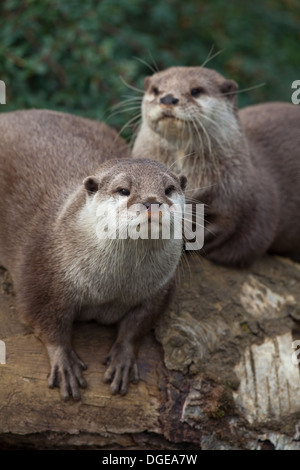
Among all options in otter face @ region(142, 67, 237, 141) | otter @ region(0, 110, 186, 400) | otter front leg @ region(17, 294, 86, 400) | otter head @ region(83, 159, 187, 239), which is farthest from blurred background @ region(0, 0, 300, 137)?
otter front leg @ region(17, 294, 86, 400)

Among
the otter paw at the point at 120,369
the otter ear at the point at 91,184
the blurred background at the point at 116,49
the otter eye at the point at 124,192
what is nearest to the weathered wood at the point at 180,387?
the otter paw at the point at 120,369

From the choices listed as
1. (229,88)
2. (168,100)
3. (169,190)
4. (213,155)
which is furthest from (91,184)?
(229,88)

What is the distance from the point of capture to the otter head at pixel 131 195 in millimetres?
2635

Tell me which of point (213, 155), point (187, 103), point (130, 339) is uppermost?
point (187, 103)

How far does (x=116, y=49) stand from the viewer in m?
5.39

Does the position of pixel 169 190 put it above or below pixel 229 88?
below

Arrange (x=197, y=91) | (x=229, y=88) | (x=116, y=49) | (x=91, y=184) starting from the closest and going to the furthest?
(x=91, y=184) → (x=197, y=91) → (x=229, y=88) → (x=116, y=49)

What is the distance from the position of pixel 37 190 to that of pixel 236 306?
112 cm

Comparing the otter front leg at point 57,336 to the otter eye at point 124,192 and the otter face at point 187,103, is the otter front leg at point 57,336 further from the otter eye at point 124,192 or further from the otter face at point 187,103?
the otter face at point 187,103

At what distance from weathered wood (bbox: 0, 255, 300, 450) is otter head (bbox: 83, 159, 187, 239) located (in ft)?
2.25

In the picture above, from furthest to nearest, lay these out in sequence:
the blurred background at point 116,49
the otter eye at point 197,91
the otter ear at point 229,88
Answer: the blurred background at point 116,49 < the otter ear at point 229,88 < the otter eye at point 197,91

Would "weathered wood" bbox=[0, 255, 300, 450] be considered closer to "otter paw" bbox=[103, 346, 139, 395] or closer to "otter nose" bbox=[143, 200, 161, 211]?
"otter paw" bbox=[103, 346, 139, 395]

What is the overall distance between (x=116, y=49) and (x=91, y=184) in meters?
2.71

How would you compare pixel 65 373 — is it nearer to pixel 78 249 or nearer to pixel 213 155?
Answer: pixel 78 249
